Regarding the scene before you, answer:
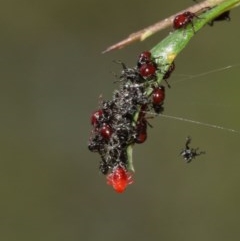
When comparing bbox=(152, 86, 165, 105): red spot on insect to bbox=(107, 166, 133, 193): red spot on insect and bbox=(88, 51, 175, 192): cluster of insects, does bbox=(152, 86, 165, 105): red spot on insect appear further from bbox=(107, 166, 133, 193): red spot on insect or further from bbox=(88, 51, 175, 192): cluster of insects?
bbox=(107, 166, 133, 193): red spot on insect

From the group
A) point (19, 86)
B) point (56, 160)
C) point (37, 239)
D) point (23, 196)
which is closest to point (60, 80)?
point (19, 86)

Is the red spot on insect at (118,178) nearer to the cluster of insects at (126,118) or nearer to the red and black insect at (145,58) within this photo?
the cluster of insects at (126,118)

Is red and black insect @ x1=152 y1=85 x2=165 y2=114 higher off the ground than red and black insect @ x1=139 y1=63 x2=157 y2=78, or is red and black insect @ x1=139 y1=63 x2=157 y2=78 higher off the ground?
red and black insect @ x1=139 y1=63 x2=157 y2=78

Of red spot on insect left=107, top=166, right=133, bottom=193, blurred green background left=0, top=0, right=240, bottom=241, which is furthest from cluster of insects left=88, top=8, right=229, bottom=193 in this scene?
blurred green background left=0, top=0, right=240, bottom=241

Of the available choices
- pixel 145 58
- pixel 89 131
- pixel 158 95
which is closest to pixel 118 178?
pixel 158 95

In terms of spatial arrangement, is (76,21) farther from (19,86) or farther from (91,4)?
(19,86)

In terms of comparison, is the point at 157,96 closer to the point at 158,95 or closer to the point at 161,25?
the point at 158,95

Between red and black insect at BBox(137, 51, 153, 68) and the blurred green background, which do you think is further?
the blurred green background
